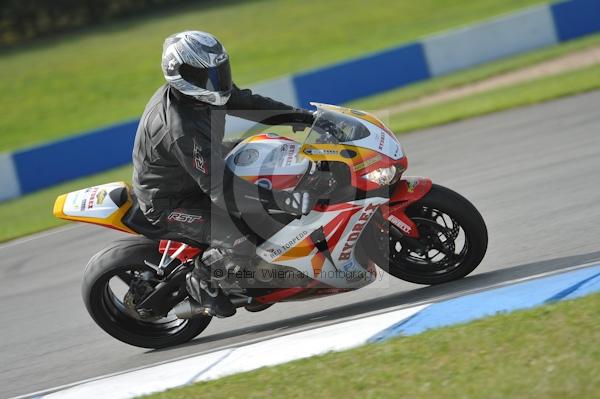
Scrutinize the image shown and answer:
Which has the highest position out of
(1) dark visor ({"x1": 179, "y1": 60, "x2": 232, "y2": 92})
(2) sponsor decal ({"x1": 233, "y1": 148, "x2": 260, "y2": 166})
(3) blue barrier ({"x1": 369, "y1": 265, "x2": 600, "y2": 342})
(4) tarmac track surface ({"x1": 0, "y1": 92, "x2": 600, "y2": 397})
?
(1) dark visor ({"x1": 179, "y1": 60, "x2": 232, "y2": 92})

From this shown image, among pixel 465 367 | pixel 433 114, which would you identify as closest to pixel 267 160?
pixel 465 367

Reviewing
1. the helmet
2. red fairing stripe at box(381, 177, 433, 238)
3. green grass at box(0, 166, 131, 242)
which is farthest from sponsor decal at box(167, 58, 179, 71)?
green grass at box(0, 166, 131, 242)

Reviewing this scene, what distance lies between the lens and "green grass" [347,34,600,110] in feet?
51.2

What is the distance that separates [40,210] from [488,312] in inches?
366

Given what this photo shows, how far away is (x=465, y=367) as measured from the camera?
13.8 ft

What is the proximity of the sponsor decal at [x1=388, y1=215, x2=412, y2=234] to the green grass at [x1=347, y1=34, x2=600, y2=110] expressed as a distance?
979cm

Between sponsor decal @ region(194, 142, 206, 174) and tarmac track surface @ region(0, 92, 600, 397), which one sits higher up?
sponsor decal @ region(194, 142, 206, 174)

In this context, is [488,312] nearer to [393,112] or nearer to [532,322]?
[532,322]

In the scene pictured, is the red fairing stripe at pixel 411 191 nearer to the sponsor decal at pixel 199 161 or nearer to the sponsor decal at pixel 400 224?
the sponsor decal at pixel 400 224

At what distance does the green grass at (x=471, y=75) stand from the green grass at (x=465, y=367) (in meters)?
10.7

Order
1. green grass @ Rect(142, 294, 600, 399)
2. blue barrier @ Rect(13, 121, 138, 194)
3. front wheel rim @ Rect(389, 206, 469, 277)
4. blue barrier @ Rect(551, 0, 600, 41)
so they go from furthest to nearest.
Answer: blue barrier @ Rect(551, 0, 600, 41)
blue barrier @ Rect(13, 121, 138, 194)
front wheel rim @ Rect(389, 206, 469, 277)
green grass @ Rect(142, 294, 600, 399)

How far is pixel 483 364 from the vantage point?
4.18 meters

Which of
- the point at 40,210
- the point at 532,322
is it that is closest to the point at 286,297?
the point at 532,322

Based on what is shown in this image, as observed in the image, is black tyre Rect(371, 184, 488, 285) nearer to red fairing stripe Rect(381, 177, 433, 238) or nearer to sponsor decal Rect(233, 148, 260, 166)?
red fairing stripe Rect(381, 177, 433, 238)
